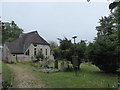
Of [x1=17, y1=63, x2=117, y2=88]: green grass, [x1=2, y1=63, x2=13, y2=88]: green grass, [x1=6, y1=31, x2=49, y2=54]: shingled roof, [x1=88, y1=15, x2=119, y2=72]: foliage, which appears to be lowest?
[x1=17, y1=63, x2=117, y2=88]: green grass

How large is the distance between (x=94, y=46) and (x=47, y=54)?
2073 centimetres

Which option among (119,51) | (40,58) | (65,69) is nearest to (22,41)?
(40,58)

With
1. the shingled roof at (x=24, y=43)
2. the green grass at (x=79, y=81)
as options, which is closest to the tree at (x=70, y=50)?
the green grass at (x=79, y=81)

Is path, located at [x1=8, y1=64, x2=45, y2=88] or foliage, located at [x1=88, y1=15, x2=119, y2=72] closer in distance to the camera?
path, located at [x1=8, y1=64, x2=45, y2=88]

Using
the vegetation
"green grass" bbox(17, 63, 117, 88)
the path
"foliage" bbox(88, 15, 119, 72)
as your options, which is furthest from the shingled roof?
"green grass" bbox(17, 63, 117, 88)

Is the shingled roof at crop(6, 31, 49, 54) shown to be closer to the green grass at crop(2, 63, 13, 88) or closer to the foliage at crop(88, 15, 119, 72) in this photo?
the green grass at crop(2, 63, 13, 88)

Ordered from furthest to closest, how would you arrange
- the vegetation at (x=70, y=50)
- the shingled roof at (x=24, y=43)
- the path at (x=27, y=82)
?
the shingled roof at (x=24, y=43)
the vegetation at (x=70, y=50)
the path at (x=27, y=82)

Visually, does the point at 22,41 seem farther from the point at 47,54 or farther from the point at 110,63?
the point at 110,63

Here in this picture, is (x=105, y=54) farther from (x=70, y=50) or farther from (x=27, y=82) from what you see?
(x=27, y=82)

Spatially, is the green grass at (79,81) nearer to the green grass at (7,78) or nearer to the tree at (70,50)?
the green grass at (7,78)

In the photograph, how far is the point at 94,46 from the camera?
46.3 feet

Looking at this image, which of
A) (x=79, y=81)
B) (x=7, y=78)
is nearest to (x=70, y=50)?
(x=79, y=81)

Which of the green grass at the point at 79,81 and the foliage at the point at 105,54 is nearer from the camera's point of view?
the green grass at the point at 79,81

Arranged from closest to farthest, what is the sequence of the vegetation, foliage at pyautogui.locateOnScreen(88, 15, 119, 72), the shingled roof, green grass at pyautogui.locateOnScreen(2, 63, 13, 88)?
green grass at pyautogui.locateOnScreen(2, 63, 13, 88)
foliage at pyautogui.locateOnScreen(88, 15, 119, 72)
the vegetation
the shingled roof
